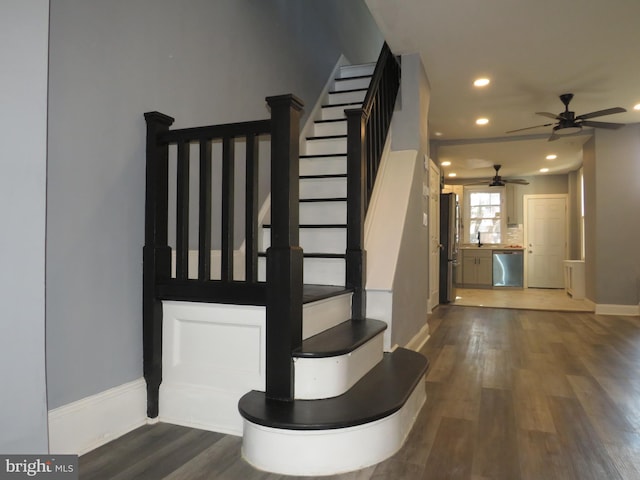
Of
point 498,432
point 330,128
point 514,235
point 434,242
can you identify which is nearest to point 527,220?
point 514,235

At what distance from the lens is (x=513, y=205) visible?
1074cm

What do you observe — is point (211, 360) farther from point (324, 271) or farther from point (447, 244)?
point (447, 244)

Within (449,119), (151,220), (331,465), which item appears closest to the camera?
(331,465)

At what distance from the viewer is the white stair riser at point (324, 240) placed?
3196mm

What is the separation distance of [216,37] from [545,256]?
390 inches

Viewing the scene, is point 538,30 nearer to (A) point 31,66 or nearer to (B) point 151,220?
(B) point 151,220

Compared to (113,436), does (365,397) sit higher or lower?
higher

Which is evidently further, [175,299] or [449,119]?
[449,119]

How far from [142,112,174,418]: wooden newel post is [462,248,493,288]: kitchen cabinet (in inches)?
358

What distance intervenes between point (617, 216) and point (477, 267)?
409 centimetres

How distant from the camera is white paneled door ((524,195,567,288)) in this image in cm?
1040

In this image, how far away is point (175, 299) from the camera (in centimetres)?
222

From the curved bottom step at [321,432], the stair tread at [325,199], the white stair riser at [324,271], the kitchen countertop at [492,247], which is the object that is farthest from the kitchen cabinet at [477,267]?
the curved bottom step at [321,432]

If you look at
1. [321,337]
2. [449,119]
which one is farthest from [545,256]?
[321,337]
